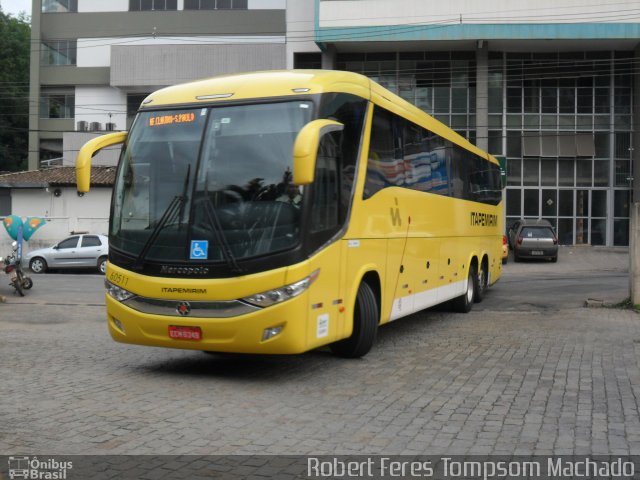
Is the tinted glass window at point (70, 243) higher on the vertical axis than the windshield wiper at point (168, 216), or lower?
lower

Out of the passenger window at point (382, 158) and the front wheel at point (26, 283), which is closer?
the passenger window at point (382, 158)

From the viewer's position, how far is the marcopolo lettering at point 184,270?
752 cm

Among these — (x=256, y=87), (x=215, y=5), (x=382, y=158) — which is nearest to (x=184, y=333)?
(x=256, y=87)

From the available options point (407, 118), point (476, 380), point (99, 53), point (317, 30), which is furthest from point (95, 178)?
point (476, 380)

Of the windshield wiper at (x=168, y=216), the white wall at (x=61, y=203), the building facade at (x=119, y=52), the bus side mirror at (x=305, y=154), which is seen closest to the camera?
the bus side mirror at (x=305, y=154)

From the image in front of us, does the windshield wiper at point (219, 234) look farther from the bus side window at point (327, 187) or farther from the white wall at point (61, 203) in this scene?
the white wall at point (61, 203)

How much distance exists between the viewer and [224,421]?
6.19 metres

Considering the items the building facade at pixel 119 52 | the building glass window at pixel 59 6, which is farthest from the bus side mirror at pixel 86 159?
the building glass window at pixel 59 6

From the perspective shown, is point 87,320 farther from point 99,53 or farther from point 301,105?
point 99,53

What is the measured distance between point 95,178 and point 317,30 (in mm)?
14355

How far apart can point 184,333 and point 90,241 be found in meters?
21.8

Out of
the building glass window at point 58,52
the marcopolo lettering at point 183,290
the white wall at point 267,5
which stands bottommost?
the marcopolo lettering at point 183,290

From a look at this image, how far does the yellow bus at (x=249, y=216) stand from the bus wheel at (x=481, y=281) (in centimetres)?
773

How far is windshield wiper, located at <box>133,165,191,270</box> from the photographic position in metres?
7.73
